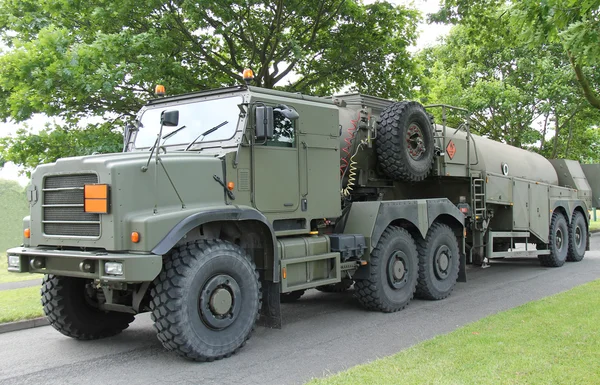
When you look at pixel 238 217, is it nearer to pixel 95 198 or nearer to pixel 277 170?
pixel 277 170

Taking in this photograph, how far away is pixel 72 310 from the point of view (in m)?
6.68

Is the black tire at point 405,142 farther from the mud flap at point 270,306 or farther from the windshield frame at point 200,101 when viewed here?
the mud flap at point 270,306

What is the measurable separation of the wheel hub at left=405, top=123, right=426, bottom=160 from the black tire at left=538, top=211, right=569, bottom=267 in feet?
18.1

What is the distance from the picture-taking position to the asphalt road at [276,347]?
548 cm

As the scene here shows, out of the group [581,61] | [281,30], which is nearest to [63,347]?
[581,61]

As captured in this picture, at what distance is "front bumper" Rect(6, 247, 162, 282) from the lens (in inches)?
208

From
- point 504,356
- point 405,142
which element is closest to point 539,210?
point 405,142

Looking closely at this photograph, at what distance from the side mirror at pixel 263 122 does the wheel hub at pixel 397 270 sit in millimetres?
3056

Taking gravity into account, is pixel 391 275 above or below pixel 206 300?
below

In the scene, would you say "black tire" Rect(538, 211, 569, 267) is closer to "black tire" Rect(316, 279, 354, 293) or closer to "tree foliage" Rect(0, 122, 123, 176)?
"black tire" Rect(316, 279, 354, 293)

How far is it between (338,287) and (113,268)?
5112 millimetres

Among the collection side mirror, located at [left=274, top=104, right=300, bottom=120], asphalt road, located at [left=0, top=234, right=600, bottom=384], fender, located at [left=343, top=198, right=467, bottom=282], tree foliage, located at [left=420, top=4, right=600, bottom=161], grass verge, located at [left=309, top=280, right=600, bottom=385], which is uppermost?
tree foliage, located at [left=420, top=4, right=600, bottom=161]

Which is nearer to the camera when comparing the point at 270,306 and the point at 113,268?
the point at 113,268

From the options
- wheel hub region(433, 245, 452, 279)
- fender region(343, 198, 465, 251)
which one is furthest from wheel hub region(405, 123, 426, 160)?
wheel hub region(433, 245, 452, 279)
